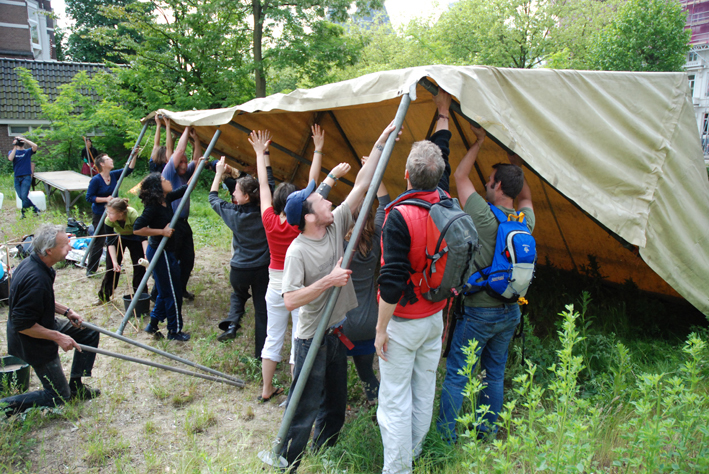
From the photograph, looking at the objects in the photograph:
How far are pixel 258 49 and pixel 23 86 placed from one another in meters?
14.9

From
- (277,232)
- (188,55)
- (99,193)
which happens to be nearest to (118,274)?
(99,193)

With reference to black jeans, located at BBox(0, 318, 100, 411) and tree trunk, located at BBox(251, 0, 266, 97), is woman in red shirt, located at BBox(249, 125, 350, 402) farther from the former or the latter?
tree trunk, located at BBox(251, 0, 266, 97)

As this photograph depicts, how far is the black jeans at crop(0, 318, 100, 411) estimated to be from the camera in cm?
376

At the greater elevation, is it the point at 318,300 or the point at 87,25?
the point at 87,25

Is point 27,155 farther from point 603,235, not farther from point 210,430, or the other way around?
point 603,235

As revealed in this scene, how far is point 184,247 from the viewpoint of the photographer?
5797mm

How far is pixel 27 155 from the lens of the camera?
10664 mm

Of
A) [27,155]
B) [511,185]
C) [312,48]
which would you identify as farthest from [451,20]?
[511,185]

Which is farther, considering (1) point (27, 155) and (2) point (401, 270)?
(1) point (27, 155)

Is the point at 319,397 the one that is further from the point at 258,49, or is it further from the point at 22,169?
the point at 258,49

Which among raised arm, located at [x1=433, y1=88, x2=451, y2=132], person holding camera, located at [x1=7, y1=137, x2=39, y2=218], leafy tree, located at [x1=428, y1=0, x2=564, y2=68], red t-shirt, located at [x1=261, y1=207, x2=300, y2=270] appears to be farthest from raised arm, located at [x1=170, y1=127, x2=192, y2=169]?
leafy tree, located at [x1=428, y1=0, x2=564, y2=68]

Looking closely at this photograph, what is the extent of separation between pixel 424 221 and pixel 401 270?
31 cm

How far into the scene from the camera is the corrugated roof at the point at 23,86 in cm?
2169

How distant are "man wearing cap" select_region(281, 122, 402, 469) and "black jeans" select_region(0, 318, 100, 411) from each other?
2.13m
